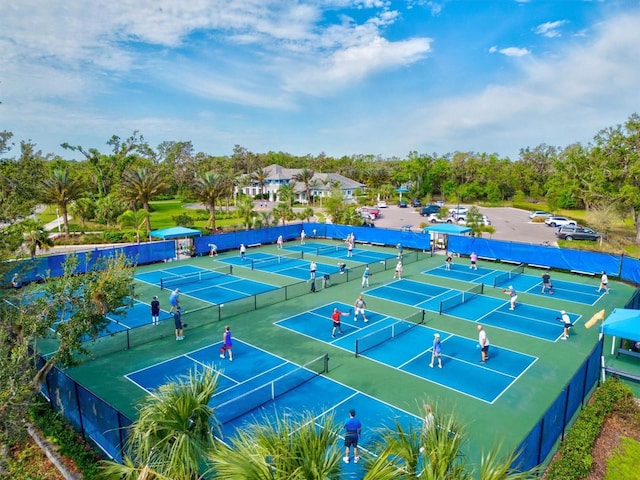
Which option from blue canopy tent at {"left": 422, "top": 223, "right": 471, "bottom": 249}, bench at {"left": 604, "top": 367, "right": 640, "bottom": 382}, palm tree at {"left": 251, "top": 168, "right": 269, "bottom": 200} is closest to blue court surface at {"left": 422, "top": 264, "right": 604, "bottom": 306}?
blue canopy tent at {"left": 422, "top": 223, "right": 471, "bottom": 249}

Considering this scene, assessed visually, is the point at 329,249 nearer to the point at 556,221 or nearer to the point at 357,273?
the point at 357,273

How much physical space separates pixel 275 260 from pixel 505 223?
40058 mm

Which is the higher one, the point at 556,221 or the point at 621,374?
the point at 556,221

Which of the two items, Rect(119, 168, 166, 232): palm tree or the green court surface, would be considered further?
Rect(119, 168, 166, 232): palm tree

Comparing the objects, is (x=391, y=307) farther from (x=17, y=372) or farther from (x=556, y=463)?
(x=17, y=372)

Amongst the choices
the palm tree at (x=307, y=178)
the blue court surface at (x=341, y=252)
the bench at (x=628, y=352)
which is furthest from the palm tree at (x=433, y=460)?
the palm tree at (x=307, y=178)

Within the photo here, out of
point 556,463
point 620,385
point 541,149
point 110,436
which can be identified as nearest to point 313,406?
point 110,436

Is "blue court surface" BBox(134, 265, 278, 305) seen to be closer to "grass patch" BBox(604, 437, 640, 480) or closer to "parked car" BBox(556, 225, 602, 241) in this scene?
"grass patch" BBox(604, 437, 640, 480)

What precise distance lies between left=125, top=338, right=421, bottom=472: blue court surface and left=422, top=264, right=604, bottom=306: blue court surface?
16.7 meters

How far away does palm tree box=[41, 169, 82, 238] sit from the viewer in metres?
45.0

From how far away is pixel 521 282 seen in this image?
30.0 m

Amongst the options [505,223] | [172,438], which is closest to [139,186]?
[172,438]

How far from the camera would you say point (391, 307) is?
24.2 m

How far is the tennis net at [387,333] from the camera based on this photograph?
18.5 meters
